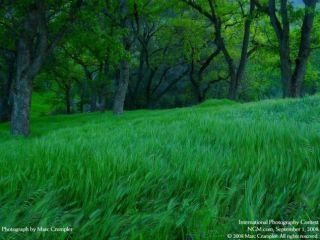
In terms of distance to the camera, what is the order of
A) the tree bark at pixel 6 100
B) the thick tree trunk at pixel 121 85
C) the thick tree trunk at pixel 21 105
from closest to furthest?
the thick tree trunk at pixel 21 105 → the thick tree trunk at pixel 121 85 → the tree bark at pixel 6 100

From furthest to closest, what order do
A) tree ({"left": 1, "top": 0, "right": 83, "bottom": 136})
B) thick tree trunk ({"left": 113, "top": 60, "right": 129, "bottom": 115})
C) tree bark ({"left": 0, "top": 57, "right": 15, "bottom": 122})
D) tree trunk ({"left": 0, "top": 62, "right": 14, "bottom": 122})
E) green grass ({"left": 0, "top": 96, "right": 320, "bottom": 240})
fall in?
1. tree trunk ({"left": 0, "top": 62, "right": 14, "bottom": 122})
2. tree bark ({"left": 0, "top": 57, "right": 15, "bottom": 122})
3. thick tree trunk ({"left": 113, "top": 60, "right": 129, "bottom": 115})
4. tree ({"left": 1, "top": 0, "right": 83, "bottom": 136})
5. green grass ({"left": 0, "top": 96, "right": 320, "bottom": 240})

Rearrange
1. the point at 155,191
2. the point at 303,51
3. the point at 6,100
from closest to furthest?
the point at 155,191, the point at 303,51, the point at 6,100

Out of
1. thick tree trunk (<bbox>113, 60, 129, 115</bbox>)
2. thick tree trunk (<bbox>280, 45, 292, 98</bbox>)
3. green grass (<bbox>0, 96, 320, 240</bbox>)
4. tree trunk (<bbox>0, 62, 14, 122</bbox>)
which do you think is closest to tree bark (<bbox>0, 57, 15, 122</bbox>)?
tree trunk (<bbox>0, 62, 14, 122</bbox>)

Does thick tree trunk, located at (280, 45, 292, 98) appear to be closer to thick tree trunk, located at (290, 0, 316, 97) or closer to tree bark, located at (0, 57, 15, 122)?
thick tree trunk, located at (290, 0, 316, 97)

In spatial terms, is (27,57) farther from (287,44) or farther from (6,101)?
(6,101)

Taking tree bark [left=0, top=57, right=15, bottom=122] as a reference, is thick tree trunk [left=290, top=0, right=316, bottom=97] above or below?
above

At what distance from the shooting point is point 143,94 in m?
50.6

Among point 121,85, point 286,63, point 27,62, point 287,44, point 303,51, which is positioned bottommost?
point 121,85

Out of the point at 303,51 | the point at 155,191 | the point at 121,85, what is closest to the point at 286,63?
the point at 303,51

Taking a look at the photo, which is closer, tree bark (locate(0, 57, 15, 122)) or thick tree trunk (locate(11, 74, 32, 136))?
thick tree trunk (locate(11, 74, 32, 136))

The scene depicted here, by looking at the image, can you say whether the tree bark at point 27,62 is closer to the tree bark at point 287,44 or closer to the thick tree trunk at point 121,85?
the thick tree trunk at point 121,85

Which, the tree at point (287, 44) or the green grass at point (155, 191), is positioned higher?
the tree at point (287, 44)

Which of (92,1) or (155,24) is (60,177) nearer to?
(92,1)

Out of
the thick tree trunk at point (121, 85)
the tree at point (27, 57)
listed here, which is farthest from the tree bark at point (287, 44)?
the tree at point (27, 57)
